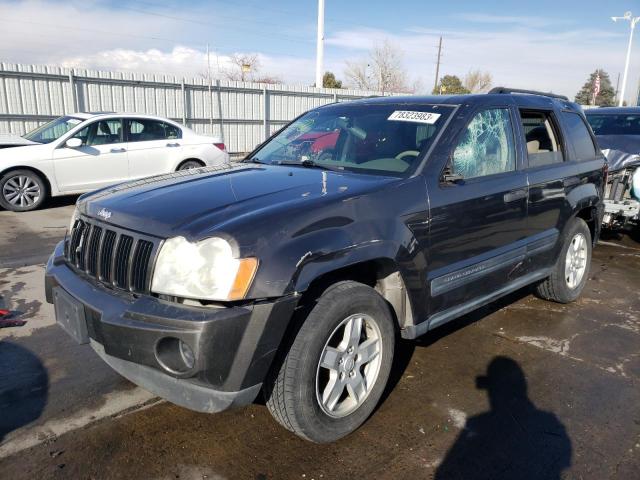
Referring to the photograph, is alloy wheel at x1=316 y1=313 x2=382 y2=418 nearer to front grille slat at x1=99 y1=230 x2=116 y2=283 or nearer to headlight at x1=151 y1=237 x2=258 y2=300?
headlight at x1=151 y1=237 x2=258 y2=300

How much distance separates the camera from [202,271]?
2248mm

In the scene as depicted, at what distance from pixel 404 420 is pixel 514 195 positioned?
5.69 feet

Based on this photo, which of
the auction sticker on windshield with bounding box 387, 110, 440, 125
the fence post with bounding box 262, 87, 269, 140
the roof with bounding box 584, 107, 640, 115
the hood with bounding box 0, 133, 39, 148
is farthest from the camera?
the fence post with bounding box 262, 87, 269, 140

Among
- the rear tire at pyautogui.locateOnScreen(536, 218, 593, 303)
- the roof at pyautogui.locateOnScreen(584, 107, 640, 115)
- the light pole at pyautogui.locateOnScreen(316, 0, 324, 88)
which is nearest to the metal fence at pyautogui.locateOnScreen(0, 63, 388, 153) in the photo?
the light pole at pyautogui.locateOnScreen(316, 0, 324, 88)

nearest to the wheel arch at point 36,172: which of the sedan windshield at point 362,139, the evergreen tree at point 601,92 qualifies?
the sedan windshield at point 362,139

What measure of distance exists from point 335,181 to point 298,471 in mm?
1541

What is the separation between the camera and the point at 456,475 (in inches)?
97.3

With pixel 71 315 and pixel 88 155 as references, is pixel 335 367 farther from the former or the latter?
pixel 88 155

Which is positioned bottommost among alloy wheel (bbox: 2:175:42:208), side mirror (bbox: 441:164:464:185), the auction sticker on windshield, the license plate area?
alloy wheel (bbox: 2:175:42:208)

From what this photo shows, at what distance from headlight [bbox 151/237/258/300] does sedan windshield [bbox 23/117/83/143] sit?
7.89 metres

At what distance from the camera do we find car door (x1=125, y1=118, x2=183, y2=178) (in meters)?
9.45

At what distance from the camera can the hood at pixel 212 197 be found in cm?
241

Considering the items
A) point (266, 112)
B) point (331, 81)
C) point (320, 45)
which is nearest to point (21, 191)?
point (266, 112)

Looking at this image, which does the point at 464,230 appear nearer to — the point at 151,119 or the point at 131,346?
the point at 131,346
